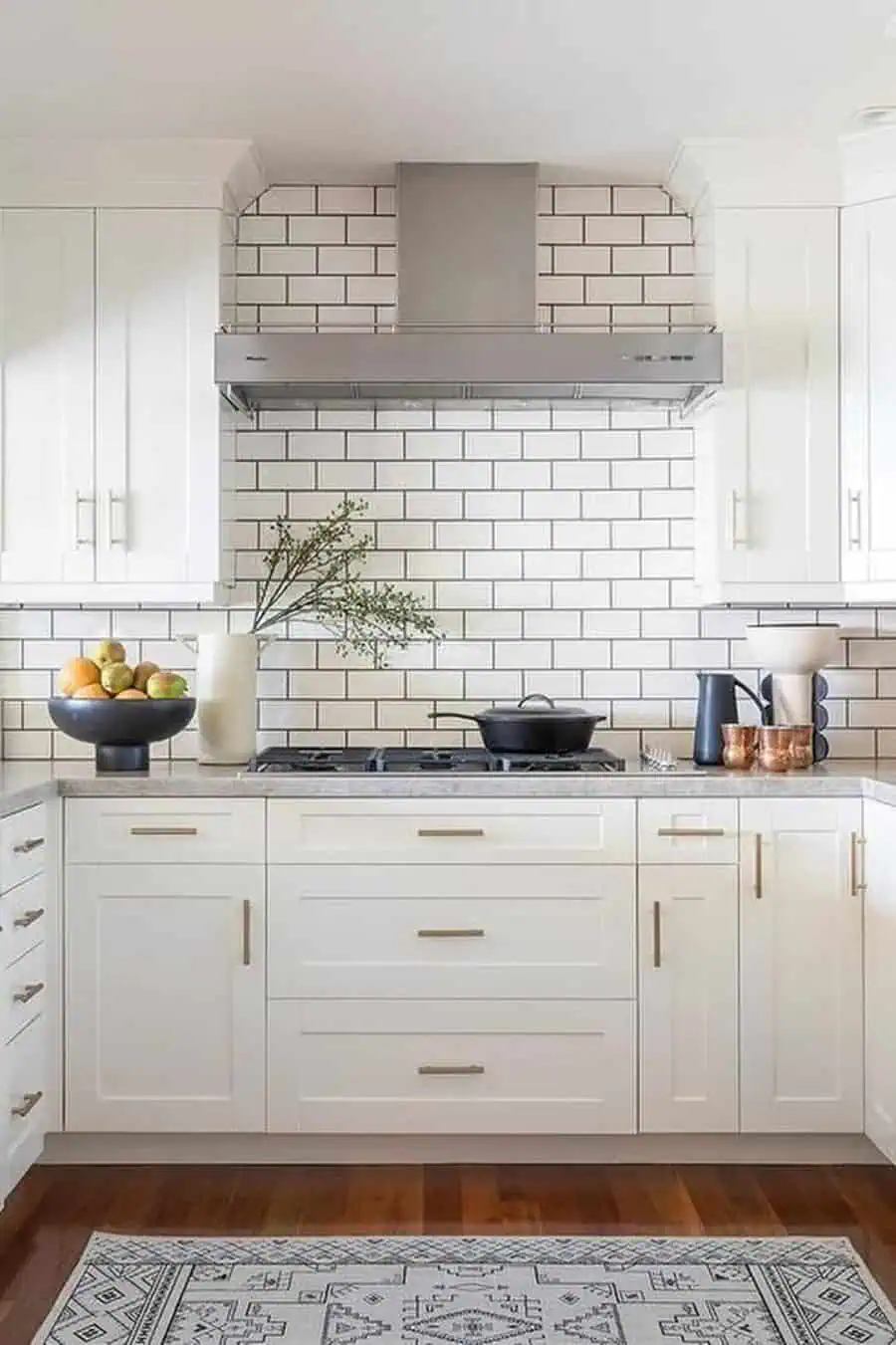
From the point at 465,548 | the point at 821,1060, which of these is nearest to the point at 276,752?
the point at 465,548

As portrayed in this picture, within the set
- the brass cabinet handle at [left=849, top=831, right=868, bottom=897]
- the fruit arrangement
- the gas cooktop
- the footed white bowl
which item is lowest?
the brass cabinet handle at [left=849, top=831, right=868, bottom=897]

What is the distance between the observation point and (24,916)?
2.95m

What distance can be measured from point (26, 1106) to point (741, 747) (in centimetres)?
188

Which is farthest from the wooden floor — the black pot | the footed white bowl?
the footed white bowl

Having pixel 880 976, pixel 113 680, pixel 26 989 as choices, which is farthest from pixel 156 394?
pixel 880 976

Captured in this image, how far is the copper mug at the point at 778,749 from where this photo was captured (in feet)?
10.9

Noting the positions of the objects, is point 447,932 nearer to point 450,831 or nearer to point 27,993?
point 450,831

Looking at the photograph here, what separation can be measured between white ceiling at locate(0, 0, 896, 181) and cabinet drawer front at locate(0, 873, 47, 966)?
1.84m

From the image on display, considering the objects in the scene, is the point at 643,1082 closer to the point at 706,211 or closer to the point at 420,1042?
the point at 420,1042

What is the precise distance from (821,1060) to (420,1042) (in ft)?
3.11

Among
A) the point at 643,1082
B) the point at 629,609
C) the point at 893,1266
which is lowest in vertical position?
the point at 893,1266

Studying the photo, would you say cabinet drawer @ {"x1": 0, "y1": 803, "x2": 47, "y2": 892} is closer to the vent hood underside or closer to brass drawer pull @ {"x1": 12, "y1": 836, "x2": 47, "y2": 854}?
brass drawer pull @ {"x1": 12, "y1": 836, "x2": 47, "y2": 854}

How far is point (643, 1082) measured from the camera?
3.15 m

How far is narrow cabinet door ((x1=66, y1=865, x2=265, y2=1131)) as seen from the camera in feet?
10.3
